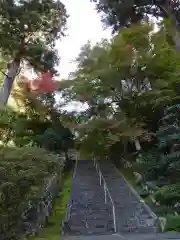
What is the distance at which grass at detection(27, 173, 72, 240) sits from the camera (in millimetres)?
8211

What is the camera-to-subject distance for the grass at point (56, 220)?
8211mm

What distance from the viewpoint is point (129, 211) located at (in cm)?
1062

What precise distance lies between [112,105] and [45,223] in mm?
10215

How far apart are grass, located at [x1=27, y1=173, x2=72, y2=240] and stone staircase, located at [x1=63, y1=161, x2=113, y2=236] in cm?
30

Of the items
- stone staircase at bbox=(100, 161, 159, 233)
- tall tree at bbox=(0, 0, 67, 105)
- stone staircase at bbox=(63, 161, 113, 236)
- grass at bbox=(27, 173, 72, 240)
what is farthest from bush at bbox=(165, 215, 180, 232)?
tall tree at bbox=(0, 0, 67, 105)

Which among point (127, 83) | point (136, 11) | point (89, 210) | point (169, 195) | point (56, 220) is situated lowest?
point (56, 220)

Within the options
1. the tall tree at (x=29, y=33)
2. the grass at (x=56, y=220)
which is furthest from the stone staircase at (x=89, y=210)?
the tall tree at (x=29, y=33)

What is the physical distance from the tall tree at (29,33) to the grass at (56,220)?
7782 mm

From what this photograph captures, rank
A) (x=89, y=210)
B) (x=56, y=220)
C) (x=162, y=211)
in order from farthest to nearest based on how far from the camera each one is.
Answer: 1. (x=89, y=210)
2. (x=56, y=220)
3. (x=162, y=211)

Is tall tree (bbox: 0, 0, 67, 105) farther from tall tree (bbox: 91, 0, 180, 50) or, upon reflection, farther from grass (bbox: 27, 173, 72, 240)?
grass (bbox: 27, 173, 72, 240)

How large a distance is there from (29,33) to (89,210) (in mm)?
10733

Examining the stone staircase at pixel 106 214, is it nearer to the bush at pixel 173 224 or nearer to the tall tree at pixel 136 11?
the bush at pixel 173 224

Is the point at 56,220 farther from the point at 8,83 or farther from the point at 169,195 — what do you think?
the point at 8,83

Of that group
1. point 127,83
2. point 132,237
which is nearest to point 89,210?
point 132,237
